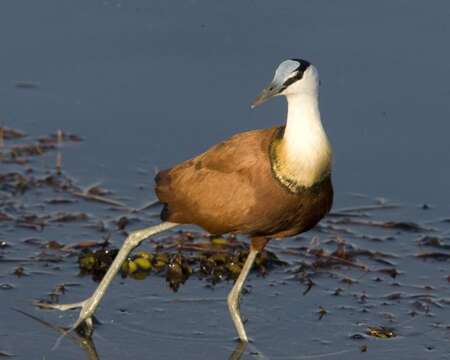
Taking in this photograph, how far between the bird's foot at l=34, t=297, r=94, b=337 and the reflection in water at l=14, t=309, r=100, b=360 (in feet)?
0.12

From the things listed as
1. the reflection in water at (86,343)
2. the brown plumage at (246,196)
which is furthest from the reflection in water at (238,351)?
the brown plumage at (246,196)

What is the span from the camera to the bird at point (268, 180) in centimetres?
799

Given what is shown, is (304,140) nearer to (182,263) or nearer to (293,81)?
(293,81)

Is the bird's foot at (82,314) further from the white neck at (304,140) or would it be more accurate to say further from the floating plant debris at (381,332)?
the floating plant debris at (381,332)

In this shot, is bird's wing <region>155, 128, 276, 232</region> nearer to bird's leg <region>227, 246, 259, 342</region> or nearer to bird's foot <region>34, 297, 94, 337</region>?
bird's leg <region>227, 246, 259, 342</region>

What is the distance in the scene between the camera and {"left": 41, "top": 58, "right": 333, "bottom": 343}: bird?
7988 mm

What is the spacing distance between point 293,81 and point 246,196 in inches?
25.4

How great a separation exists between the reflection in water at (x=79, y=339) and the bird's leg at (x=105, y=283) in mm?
53

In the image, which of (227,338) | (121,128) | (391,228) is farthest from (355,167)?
(227,338)

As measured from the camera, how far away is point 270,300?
884cm

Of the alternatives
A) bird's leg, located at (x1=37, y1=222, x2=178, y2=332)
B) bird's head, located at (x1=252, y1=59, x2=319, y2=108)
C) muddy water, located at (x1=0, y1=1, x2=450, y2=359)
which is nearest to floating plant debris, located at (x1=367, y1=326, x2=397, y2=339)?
muddy water, located at (x1=0, y1=1, x2=450, y2=359)

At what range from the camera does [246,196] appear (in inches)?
317

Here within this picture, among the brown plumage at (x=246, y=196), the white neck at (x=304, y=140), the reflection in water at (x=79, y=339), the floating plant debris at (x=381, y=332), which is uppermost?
the white neck at (x=304, y=140)

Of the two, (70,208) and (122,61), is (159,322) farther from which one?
(122,61)
